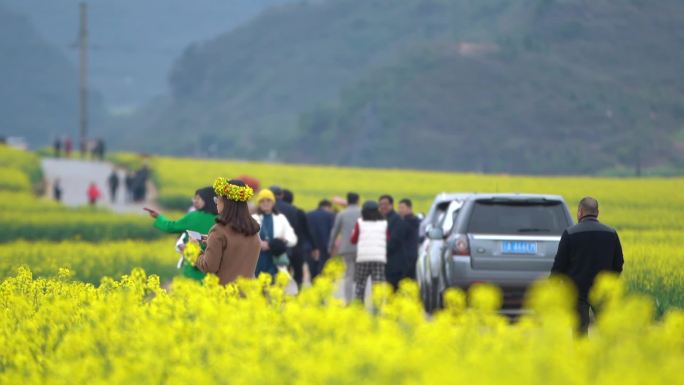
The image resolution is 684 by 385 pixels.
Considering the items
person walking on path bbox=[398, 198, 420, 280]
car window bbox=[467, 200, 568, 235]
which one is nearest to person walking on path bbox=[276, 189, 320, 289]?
person walking on path bbox=[398, 198, 420, 280]

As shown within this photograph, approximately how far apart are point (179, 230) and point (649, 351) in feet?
24.4

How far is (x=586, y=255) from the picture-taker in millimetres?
13266

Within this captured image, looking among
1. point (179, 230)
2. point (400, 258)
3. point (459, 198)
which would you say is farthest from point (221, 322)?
point (459, 198)

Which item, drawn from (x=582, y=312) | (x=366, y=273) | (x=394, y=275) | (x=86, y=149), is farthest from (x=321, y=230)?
(x=86, y=149)

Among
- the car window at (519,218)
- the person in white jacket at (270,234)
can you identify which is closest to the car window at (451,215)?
the car window at (519,218)

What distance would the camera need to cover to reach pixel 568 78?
162 m

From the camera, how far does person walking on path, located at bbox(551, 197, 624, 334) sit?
13.3m

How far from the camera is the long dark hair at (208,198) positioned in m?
13.7

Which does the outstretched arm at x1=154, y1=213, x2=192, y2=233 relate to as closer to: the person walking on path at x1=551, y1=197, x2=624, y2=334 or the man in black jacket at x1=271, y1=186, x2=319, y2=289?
the person walking on path at x1=551, y1=197, x2=624, y2=334

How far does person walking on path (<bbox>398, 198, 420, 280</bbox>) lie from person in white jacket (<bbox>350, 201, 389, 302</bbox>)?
1075 millimetres

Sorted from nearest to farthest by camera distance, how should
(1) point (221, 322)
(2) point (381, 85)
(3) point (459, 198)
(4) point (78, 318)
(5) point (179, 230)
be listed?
(1) point (221, 322) → (4) point (78, 318) → (5) point (179, 230) → (3) point (459, 198) → (2) point (381, 85)

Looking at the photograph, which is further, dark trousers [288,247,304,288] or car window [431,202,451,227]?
car window [431,202,451,227]

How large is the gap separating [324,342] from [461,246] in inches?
454

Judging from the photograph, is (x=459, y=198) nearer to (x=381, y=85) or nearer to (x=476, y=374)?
(x=476, y=374)
